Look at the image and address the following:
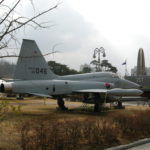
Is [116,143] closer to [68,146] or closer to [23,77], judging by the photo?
[68,146]

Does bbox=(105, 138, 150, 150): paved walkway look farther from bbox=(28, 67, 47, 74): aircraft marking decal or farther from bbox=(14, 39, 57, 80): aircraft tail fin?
bbox=(28, 67, 47, 74): aircraft marking decal

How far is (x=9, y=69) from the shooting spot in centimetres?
572

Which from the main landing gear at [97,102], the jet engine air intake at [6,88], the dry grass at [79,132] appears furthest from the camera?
the main landing gear at [97,102]

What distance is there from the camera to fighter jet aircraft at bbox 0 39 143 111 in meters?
23.0

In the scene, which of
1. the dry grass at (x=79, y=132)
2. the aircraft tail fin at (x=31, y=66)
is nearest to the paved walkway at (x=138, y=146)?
the dry grass at (x=79, y=132)

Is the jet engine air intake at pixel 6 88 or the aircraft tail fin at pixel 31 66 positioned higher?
the aircraft tail fin at pixel 31 66

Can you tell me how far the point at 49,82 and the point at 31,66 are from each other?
5.88 feet

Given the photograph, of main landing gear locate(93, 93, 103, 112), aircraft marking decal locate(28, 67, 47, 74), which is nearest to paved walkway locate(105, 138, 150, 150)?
aircraft marking decal locate(28, 67, 47, 74)

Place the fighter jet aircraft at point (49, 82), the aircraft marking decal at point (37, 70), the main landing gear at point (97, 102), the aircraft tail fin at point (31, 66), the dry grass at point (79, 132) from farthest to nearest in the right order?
the main landing gear at point (97, 102), the aircraft marking decal at point (37, 70), the aircraft tail fin at point (31, 66), the fighter jet aircraft at point (49, 82), the dry grass at point (79, 132)

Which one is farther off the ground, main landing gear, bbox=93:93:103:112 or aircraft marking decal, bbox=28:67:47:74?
aircraft marking decal, bbox=28:67:47:74

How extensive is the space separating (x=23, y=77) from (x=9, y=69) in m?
18.0

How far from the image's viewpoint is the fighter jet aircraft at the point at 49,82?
23.0 m

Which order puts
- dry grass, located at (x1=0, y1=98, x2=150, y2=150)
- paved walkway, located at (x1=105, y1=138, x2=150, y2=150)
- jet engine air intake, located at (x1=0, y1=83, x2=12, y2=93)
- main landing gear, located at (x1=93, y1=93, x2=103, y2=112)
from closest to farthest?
dry grass, located at (x1=0, y1=98, x2=150, y2=150) → paved walkway, located at (x1=105, y1=138, x2=150, y2=150) → jet engine air intake, located at (x1=0, y1=83, x2=12, y2=93) → main landing gear, located at (x1=93, y1=93, x2=103, y2=112)

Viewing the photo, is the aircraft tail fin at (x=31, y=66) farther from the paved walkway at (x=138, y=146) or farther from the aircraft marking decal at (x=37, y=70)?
the paved walkway at (x=138, y=146)
